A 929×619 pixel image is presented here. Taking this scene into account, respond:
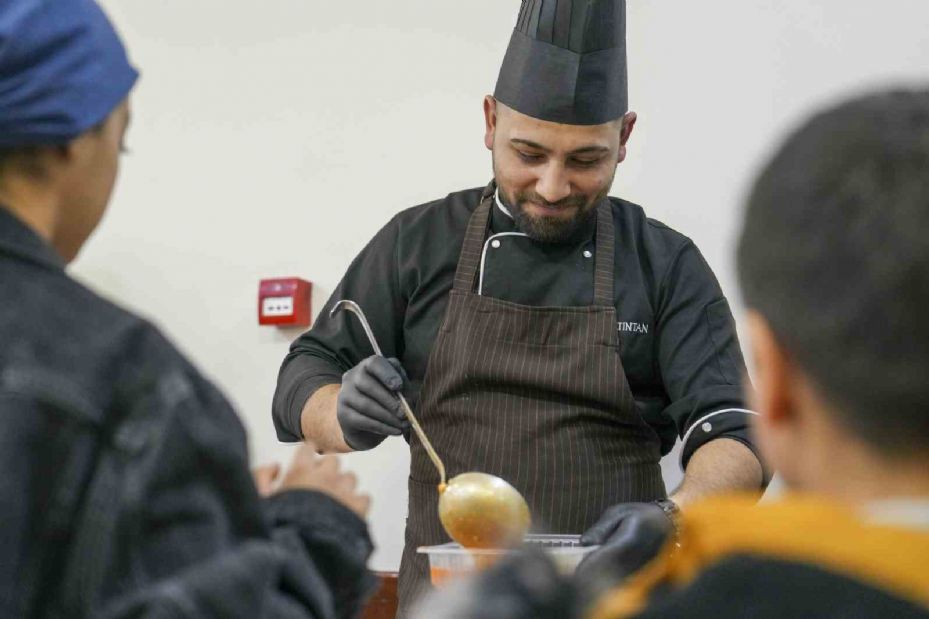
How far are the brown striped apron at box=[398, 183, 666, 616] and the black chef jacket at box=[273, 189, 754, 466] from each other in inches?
1.5

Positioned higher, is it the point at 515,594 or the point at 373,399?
the point at 515,594

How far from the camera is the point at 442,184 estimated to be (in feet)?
7.50

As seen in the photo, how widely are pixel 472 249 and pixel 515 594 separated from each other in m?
1.40

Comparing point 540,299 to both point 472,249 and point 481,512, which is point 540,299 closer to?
point 472,249

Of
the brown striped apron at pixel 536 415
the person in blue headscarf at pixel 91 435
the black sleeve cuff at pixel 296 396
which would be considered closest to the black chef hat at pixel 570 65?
the brown striped apron at pixel 536 415

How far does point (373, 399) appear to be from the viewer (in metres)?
1.68

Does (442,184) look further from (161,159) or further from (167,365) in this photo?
(167,365)

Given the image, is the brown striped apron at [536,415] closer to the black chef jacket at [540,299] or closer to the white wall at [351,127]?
the black chef jacket at [540,299]

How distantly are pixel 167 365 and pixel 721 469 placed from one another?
1031 mm

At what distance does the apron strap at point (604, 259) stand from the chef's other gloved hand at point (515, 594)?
1.32 metres

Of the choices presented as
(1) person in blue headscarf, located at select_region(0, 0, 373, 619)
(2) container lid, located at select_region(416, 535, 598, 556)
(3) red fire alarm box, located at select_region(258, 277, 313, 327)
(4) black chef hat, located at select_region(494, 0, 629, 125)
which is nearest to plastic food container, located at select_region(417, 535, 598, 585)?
(2) container lid, located at select_region(416, 535, 598, 556)

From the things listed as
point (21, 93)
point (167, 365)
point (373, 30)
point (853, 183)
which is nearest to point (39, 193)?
point (21, 93)

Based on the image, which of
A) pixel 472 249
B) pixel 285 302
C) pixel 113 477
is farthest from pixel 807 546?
pixel 285 302

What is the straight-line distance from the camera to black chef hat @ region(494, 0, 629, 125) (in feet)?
5.94
